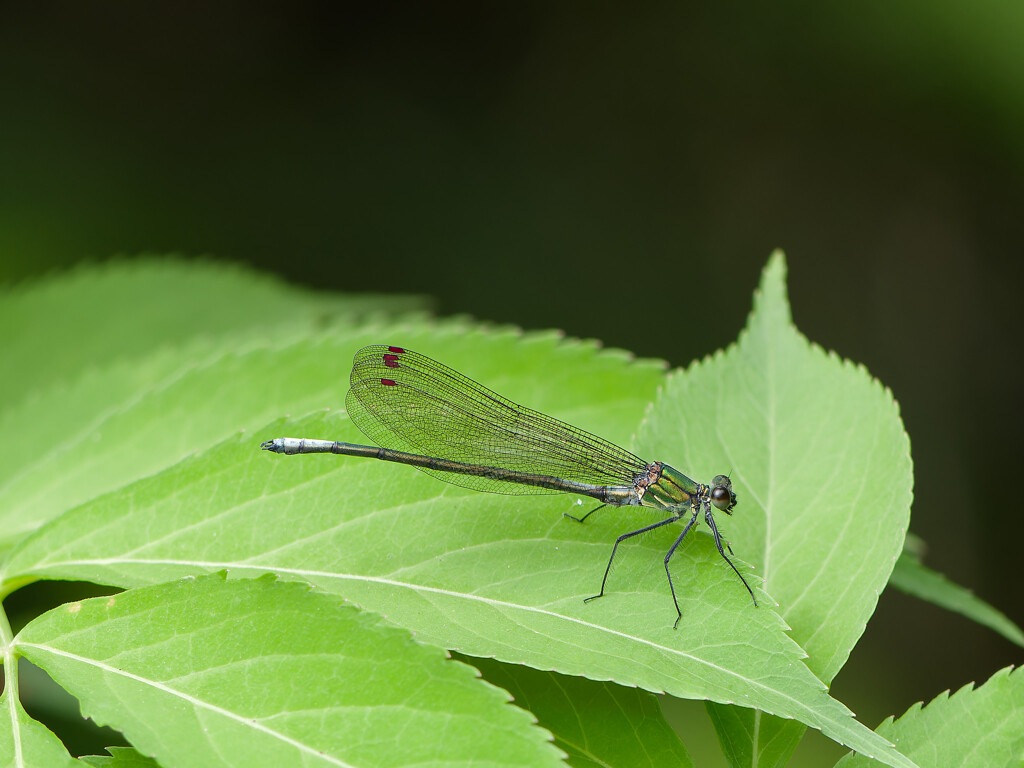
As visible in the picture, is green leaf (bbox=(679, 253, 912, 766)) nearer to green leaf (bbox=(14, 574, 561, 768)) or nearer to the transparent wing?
the transparent wing

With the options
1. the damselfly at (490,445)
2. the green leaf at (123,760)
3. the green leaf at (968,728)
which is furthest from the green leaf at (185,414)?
the green leaf at (968,728)

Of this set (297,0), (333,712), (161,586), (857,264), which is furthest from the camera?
(857,264)

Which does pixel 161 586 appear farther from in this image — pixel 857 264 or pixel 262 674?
pixel 857 264

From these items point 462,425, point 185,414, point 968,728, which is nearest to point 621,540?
point 968,728

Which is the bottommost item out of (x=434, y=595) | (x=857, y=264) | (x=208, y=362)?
(x=434, y=595)

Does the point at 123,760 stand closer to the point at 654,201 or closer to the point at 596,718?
the point at 596,718

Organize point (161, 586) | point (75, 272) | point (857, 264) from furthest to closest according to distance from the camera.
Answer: point (857, 264), point (75, 272), point (161, 586)

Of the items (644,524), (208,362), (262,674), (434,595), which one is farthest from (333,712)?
(208,362)
